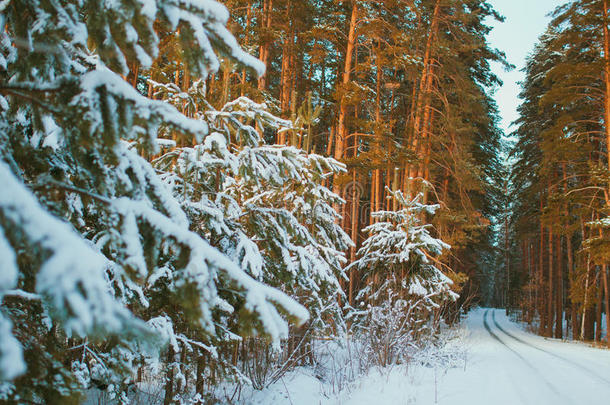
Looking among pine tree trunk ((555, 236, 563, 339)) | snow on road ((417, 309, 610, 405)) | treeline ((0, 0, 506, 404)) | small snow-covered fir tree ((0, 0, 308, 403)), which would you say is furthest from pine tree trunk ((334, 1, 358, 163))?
pine tree trunk ((555, 236, 563, 339))

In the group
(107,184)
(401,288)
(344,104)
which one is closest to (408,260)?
(401,288)

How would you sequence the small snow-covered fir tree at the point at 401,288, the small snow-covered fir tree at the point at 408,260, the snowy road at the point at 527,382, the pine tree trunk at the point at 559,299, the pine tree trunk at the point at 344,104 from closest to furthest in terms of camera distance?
the snowy road at the point at 527,382 < the small snow-covered fir tree at the point at 401,288 < the small snow-covered fir tree at the point at 408,260 < the pine tree trunk at the point at 344,104 < the pine tree trunk at the point at 559,299

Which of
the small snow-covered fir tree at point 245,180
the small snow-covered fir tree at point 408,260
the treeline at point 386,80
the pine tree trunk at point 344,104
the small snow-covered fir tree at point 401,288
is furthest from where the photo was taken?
the treeline at point 386,80

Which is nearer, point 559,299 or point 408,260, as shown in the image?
point 408,260

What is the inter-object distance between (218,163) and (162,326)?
1.60m

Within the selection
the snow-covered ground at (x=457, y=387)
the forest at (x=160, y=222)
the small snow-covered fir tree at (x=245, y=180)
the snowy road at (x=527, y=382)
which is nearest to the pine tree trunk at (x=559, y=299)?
the forest at (x=160, y=222)

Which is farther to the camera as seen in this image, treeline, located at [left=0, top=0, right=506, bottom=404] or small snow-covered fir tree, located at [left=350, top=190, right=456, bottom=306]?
small snow-covered fir tree, located at [left=350, top=190, right=456, bottom=306]

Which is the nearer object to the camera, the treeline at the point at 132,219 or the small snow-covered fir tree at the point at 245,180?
the treeline at the point at 132,219

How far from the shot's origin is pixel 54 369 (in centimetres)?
126

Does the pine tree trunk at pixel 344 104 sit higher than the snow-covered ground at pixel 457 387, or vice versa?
the pine tree trunk at pixel 344 104

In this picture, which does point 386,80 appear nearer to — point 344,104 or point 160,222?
point 344,104

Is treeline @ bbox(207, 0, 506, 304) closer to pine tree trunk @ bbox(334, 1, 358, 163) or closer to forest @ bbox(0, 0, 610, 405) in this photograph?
pine tree trunk @ bbox(334, 1, 358, 163)

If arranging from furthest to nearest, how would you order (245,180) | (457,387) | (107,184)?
(457,387) → (245,180) → (107,184)

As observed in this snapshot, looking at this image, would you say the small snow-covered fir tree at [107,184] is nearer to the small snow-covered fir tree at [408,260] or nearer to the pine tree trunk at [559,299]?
the small snow-covered fir tree at [408,260]
